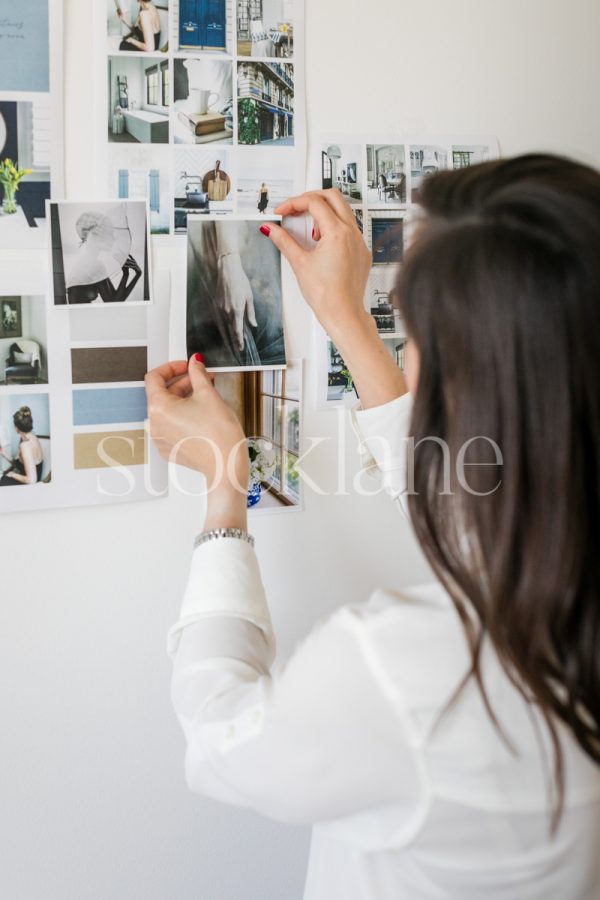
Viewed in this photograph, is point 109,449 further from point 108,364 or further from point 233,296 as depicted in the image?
point 233,296

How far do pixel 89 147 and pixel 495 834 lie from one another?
72cm

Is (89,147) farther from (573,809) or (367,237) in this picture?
(573,809)

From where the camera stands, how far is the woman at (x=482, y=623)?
50 centimetres

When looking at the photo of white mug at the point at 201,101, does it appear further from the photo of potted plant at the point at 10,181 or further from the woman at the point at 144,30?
the photo of potted plant at the point at 10,181

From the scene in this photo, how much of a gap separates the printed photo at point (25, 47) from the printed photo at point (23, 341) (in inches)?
8.2

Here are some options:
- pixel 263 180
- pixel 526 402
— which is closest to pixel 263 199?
pixel 263 180

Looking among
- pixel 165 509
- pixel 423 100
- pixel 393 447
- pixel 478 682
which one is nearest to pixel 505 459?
pixel 478 682

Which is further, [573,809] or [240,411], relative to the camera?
[240,411]

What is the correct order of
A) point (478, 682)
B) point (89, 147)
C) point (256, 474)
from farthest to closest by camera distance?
point (256, 474), point (89, 147), point (478, 682)

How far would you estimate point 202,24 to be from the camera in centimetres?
84

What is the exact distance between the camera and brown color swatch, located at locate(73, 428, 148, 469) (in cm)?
86

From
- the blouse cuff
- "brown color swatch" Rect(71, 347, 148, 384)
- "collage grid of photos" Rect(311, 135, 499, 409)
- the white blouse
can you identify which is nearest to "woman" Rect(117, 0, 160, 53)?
"collage grid of photos" Rect(311, 135, 499, 409)

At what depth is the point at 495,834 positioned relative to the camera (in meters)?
0.53

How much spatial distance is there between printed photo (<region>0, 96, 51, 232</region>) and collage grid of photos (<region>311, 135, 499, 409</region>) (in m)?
0.30
